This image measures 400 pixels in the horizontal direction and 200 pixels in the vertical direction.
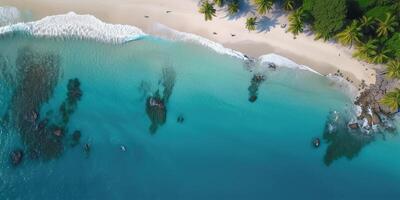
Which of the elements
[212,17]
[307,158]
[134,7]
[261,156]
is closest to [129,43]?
[134,7]

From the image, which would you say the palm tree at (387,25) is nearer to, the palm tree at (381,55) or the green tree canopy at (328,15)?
the palm tree at (381,55)

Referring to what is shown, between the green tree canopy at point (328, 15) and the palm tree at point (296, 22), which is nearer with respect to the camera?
the green tree canopy at point (328, 15)

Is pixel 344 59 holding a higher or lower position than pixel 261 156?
higher

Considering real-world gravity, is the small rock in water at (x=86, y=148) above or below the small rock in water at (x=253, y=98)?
below

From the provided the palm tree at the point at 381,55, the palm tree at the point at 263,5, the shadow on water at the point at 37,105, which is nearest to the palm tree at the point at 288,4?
the palm tree at the point at 263,5

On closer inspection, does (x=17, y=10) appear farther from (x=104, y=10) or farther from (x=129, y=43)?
(x=129, y=43)

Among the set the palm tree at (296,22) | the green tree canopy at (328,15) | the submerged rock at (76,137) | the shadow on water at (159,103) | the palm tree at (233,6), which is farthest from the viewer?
the shadow on water at (159,103)

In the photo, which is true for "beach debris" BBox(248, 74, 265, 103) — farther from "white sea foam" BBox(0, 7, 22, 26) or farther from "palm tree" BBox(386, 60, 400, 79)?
"white sea foam" BBox(0, 7, 22, 26)

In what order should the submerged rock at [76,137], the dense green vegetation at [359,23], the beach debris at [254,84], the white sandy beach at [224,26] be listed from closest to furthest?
the dense green vegetation at [359,23] < the submerged rock at [76,137] < the white sandy beach at [224,26] < the beach debris at [254,84]
